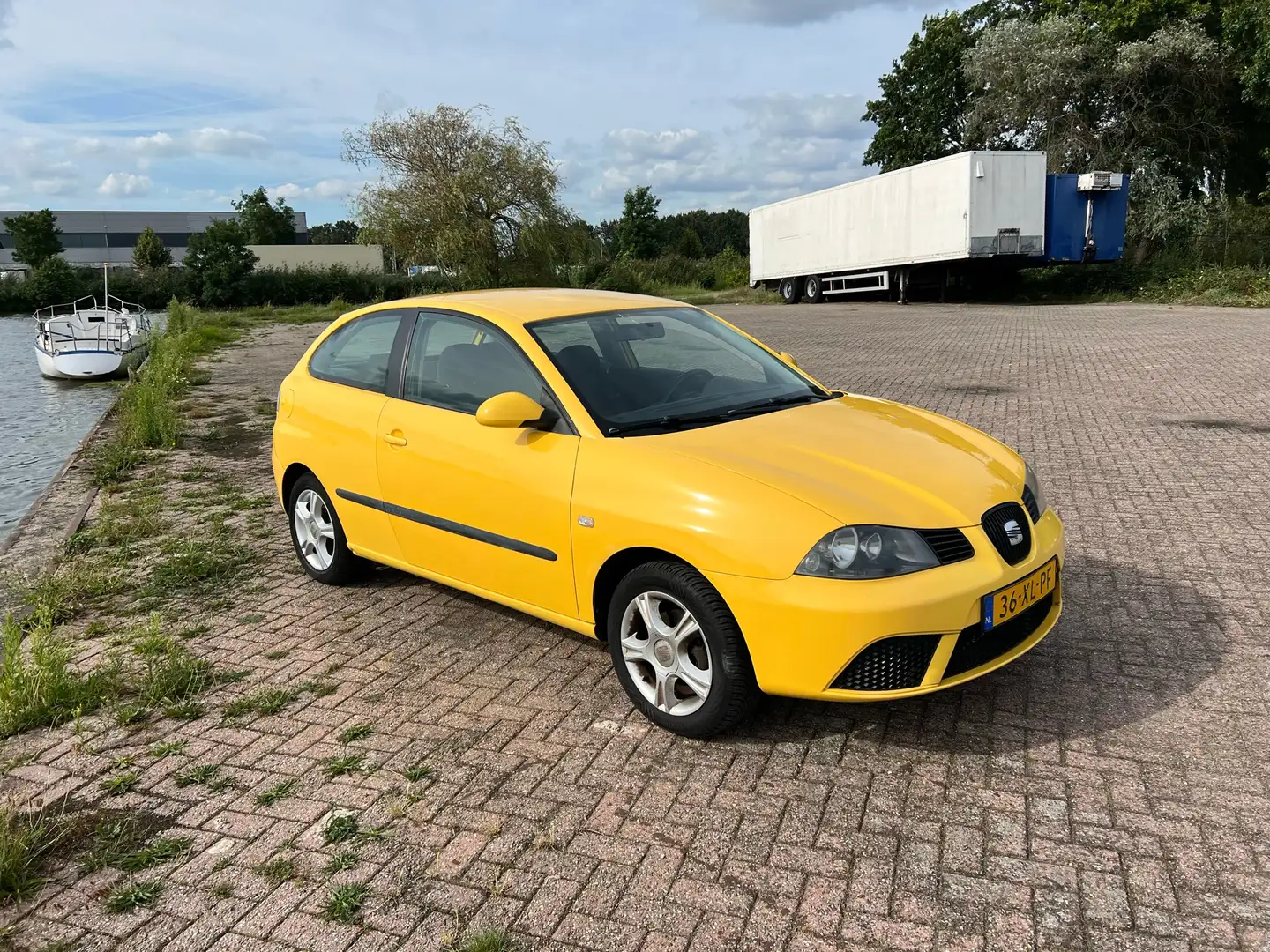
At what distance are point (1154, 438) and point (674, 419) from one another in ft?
21.0

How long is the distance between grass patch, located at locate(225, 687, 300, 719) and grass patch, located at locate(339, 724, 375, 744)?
1.35ft

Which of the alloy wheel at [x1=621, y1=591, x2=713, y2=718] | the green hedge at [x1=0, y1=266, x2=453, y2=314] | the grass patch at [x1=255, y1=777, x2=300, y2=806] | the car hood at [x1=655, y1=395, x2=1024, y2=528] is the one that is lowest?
the grass patch at [x1=255, y1=777, x2=300, y2=806]

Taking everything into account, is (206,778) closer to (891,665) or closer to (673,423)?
(673,423)

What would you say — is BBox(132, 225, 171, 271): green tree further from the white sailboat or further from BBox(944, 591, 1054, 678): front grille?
BBox(944, 591, 1054, 678): front grille

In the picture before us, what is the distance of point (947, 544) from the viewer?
3354 millimetres

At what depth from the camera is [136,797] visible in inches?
133

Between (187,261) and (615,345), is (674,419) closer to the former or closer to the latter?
(615,345)

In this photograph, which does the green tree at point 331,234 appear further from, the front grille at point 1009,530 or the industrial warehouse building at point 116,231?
the front grille at point 1009,530

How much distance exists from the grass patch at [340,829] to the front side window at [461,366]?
179cm

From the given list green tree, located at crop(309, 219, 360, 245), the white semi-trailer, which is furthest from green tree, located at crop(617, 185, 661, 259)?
green tree, located at crop(309, 219, 360, 245)

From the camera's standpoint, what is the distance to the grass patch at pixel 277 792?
333 centimetres

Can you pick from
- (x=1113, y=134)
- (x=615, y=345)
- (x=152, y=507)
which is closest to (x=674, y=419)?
(x=615, y=345)

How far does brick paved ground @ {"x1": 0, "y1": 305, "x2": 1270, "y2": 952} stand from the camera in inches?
105

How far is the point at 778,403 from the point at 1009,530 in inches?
48.8
